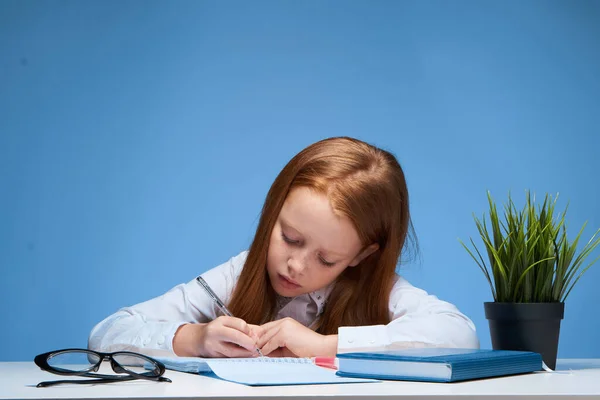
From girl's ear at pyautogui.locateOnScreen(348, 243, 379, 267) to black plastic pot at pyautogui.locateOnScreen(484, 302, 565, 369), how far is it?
435mm

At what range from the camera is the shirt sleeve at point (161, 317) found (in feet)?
4.42

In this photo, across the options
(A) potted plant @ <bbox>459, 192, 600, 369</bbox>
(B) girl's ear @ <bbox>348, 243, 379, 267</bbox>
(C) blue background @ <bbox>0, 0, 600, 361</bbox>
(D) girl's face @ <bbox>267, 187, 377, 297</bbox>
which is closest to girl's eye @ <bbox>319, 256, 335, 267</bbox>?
(D) girl's face @ <bbox>267, 187, 377, 297</bbox>

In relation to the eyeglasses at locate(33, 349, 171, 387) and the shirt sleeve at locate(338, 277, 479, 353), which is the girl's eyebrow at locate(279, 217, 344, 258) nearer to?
the shirt sleeve at locate(338, 277, 479, 353)

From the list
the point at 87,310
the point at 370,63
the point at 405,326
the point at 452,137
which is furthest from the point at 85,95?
the point at 405,326

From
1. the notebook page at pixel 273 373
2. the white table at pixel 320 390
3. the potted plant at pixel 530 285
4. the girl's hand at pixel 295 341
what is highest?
the potted plant at pixel 530 285

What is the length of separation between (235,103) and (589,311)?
1.39 m

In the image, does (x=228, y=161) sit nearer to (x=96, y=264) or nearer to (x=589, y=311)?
(x=96, y=264)

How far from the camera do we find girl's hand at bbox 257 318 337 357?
1284mm

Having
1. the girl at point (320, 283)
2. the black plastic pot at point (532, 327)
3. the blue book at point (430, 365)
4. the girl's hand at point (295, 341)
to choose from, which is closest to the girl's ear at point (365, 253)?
the girl at point (320, 283)

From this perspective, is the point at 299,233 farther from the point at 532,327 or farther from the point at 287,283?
the point at 532,327

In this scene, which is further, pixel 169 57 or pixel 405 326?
pixel 169 57

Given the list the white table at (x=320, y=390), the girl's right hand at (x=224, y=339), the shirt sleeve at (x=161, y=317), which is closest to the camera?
the white table at (x=320, y=390)

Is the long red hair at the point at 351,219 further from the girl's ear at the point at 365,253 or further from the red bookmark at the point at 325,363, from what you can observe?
the red bookmark at the point at 325,363

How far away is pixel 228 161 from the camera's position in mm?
2705
